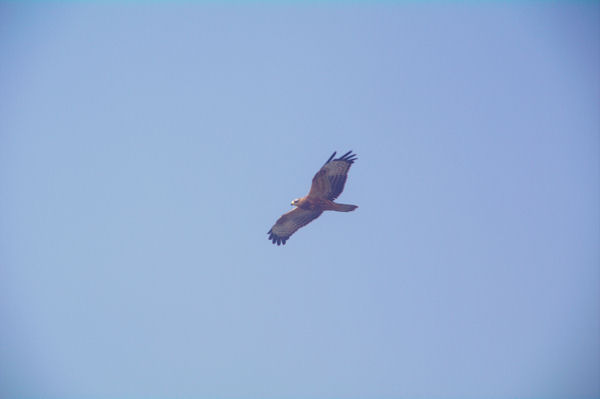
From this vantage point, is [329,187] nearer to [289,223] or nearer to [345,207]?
[345,207]

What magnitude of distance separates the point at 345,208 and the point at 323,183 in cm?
88

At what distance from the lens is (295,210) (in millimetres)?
16359

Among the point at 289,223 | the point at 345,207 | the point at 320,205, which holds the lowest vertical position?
the point at 345,207

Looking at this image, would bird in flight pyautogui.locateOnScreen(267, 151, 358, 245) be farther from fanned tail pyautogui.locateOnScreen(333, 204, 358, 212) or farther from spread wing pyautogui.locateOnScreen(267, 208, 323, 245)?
spread wing pyautogui.locateOnScreen(267, 208, 323, 245)

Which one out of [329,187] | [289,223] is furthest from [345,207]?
[289,223]

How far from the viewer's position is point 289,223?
17.0 meters

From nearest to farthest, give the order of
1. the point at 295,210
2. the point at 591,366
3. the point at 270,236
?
the point at 295,210
the point at 270,236
the point at 591,366

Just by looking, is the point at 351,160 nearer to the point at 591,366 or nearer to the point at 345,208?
the point at 345,208

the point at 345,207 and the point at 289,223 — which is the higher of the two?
the point at 289,223

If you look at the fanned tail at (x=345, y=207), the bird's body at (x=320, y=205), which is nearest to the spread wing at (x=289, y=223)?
the bird's body at (x=320, y=205)

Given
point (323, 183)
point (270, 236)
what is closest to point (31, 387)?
point (270, 236)

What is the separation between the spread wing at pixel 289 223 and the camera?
1642 cm

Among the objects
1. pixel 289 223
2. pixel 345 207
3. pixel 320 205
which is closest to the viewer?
pixel 345 207

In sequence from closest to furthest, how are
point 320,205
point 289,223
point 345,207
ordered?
point 345,207 < point 320,205 < point 289,223
